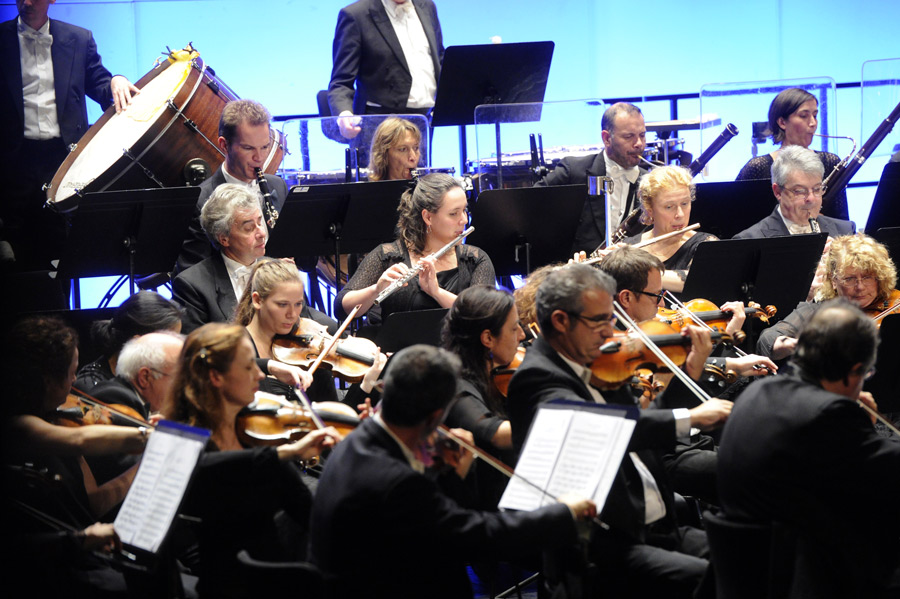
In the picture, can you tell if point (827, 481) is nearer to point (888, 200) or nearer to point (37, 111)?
point (888, 200)

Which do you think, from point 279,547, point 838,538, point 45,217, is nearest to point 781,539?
point 838,538

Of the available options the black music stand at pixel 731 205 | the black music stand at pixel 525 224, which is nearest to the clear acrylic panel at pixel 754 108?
the black music stand at pixel 731 205

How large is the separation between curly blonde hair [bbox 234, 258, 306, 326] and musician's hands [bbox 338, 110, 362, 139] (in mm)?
1596

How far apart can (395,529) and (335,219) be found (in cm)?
239

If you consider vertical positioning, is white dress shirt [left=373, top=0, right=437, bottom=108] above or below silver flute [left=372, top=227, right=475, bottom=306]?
above

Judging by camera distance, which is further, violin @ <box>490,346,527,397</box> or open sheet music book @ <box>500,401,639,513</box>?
violin @ <box>490,346,527,397</box>

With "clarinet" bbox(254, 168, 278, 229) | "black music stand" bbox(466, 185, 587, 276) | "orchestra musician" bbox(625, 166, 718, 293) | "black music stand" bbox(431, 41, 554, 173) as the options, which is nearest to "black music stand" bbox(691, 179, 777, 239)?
"orchestra musician" bbox(625, 166, 718, 293)

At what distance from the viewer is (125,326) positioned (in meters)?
3.48

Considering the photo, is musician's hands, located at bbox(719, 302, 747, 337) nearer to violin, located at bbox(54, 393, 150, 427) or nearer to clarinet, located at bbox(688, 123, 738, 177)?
clarinet, located at bbox(688, 123, 738, 177)

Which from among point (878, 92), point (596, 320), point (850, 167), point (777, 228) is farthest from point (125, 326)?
point (878, 92)

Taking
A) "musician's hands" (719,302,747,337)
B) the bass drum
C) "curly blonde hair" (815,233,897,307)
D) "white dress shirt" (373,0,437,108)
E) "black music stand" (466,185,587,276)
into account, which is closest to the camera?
"musician's hands" (719,302,747,337)

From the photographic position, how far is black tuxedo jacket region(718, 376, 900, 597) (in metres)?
2.36

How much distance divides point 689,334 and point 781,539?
98cm

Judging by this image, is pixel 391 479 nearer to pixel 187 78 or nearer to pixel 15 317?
pixel 15 317
